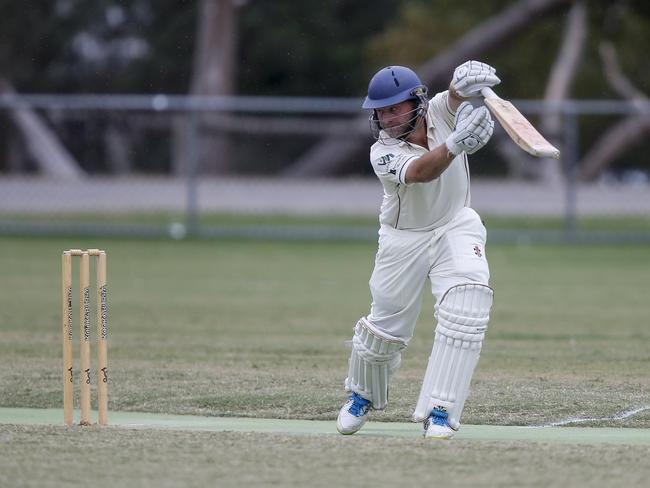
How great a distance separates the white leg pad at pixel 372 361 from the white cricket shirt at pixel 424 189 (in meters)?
0.53

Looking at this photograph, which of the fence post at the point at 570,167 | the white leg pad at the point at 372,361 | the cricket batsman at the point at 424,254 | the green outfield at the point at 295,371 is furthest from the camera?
the fence post at the point at 570,167

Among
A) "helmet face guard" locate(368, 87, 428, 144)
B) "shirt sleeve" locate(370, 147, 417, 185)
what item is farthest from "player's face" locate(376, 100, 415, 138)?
"shirt sleeve" locate(370, 147, 417, 185)

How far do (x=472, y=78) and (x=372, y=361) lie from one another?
140 centimetres

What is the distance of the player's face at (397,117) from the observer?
6066mm

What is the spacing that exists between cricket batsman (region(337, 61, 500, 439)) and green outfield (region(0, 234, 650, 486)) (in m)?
0.26

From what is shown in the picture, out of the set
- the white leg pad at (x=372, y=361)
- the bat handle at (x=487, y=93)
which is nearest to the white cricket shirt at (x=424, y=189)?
the bat handle at (x=487, y=93)

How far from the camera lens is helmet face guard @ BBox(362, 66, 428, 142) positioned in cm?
602

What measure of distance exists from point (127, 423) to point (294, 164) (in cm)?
1500

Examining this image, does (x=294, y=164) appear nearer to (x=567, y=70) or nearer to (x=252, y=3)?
(x=567, y=70)

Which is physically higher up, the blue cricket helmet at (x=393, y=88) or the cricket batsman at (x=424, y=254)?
the blue cricket helmet at (x=393, y=88)

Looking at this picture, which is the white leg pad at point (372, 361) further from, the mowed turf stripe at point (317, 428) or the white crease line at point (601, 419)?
the white crease line at point (601, 419)

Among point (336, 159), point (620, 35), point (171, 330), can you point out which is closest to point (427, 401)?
point (171, 330)

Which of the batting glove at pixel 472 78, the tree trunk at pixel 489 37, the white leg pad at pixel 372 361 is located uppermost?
the tree trunk at pixel 489 37

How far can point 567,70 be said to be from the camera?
109 feet
